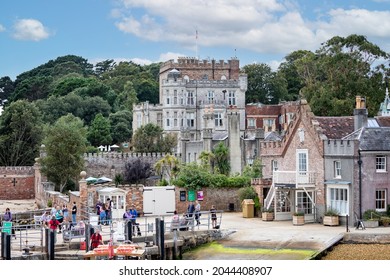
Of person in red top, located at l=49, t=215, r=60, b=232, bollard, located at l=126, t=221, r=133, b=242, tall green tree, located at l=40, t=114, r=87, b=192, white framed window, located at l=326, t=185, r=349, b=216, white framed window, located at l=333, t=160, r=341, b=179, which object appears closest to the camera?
bollard, located at l=126, t=221, r=133, b=242

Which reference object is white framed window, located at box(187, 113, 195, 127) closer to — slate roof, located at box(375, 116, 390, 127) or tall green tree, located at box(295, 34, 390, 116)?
tall green tree, located at box(295, 34, 390, 116)

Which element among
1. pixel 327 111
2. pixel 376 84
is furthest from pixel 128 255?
pixel 376 84

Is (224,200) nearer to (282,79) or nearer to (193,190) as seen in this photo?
(193,190)

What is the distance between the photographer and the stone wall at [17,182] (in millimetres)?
43031

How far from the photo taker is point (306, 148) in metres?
24.8

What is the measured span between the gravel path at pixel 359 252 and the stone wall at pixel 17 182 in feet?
82.4

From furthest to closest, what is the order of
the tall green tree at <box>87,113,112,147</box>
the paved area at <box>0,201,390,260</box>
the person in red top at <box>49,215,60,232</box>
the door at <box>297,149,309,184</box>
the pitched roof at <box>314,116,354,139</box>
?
the tall green tree at <box>87,113,112,147</box>, the pitched roof at <box>314,116,354,139</box>, the door at <box>297,149,309,184</box>, the person in red top at <box>49,215,60,232</box>, the paved area at <box>0,201,390,260</box>

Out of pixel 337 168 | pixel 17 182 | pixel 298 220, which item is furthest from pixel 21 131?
pixel 298 220

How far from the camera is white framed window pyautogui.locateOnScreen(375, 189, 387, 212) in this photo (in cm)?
2292

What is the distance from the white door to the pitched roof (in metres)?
4.37

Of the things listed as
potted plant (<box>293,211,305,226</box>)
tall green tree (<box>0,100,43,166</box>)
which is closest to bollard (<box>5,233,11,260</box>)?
potted plant (<box>293,211,305,226</box>)

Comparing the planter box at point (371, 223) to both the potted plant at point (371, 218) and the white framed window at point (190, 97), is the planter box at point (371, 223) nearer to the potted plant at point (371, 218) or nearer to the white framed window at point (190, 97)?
the potted plant at point (371, 218)

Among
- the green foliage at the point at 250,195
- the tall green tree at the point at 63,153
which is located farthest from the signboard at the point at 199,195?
the tall green tree at the point at 63,153
